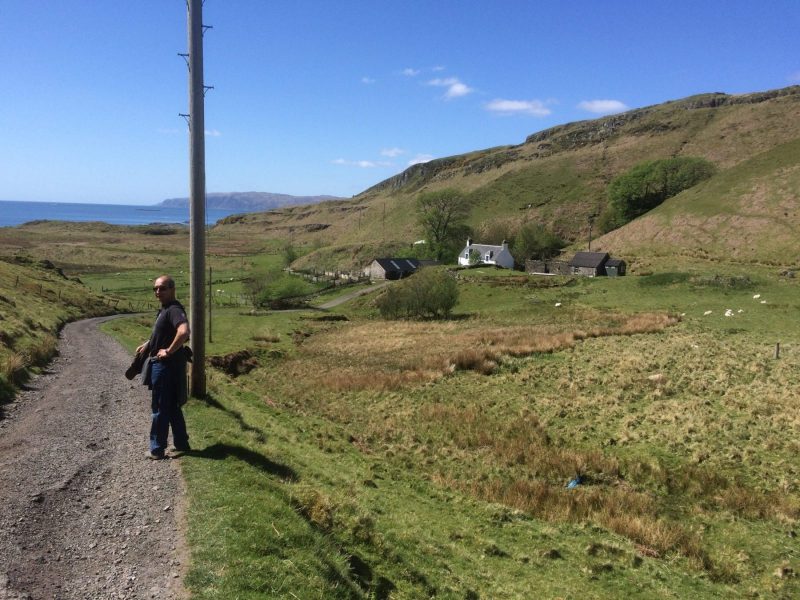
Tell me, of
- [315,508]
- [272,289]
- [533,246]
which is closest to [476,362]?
[315,508]

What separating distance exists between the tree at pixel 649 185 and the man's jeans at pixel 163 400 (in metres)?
128

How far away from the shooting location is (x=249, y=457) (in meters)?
10.8

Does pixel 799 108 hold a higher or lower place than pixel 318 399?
higher

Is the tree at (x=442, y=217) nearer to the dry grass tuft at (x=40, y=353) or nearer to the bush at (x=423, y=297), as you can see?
the bush at (x=423, y=297)

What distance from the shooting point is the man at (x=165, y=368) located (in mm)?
9328

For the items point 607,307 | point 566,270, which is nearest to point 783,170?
point 566,270

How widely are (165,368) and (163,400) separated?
57 cm

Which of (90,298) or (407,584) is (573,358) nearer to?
(407,584)

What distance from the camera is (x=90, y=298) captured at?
65.0 metres

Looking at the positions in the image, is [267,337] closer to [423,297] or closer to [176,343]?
[423,297]

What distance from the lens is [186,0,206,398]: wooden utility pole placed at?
14266 mm

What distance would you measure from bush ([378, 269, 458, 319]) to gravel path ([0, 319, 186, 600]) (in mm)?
52314

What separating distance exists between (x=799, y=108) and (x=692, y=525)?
193353 mm

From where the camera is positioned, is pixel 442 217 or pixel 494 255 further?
pixel 442 217
